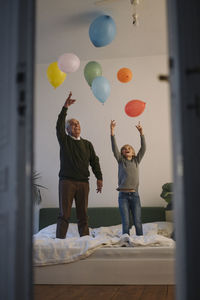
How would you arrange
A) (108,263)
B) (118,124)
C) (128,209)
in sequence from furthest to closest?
(118,124) < (128,209) < (108,263)

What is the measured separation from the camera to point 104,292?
9.20 ft

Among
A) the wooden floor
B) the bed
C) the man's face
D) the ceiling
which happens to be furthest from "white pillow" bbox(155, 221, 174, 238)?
the ceiling

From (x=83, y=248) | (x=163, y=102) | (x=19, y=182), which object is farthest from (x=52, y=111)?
(x=19, y=182)

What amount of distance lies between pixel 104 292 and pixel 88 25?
3089 millimetres

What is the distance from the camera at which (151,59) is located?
5.57m

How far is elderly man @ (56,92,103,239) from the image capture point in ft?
12.1

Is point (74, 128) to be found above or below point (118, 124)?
below

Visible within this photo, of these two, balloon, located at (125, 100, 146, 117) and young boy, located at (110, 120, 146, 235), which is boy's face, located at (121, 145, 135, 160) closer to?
young boy, located at (110, 120, 146, 235)

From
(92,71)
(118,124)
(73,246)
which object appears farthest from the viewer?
(118,124)

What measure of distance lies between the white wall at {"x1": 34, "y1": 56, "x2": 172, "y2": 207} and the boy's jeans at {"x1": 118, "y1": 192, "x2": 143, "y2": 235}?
1416mm

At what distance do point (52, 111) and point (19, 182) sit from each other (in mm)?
4096

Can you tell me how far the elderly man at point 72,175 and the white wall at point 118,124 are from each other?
1.48 m

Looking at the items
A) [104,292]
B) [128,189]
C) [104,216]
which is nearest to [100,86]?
[128,189]

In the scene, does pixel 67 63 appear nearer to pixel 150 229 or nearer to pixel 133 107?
pixel 133 107
